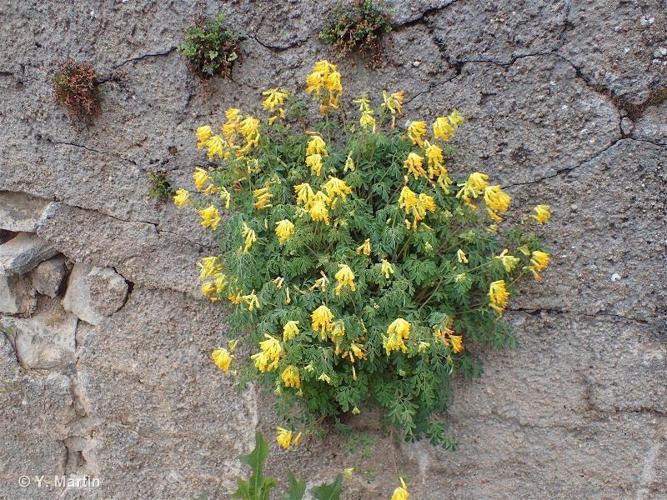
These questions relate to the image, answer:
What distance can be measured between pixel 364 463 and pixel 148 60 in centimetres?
181

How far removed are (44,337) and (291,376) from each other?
1.52 meters

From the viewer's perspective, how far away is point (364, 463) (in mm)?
2434

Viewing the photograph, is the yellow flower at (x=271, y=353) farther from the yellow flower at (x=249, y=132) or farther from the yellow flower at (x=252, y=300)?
the yellow flower at (x=249, y=132)

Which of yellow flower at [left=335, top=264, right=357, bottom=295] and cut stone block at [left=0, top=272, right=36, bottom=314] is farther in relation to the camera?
cut stone block at [left=0, top=272, right=36, bottom=314]

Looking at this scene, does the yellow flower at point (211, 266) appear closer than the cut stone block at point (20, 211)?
Yes

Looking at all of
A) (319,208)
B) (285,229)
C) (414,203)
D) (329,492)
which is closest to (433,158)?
(414,203)

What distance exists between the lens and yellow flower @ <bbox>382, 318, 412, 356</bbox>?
1.77 metres

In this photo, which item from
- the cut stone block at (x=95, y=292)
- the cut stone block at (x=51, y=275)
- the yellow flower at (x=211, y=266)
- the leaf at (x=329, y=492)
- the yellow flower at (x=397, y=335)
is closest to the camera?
the yellow flower at (x=397, y=335)

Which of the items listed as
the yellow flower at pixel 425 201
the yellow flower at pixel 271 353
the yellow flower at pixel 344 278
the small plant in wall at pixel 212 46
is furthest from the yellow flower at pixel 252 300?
the small plant in wall at pixel 212 46

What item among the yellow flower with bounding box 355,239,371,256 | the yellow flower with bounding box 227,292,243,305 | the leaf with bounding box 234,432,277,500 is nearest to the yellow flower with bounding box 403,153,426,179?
the yellow flower with bounding box 355,239,371,256

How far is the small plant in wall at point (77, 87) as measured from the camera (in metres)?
2.32

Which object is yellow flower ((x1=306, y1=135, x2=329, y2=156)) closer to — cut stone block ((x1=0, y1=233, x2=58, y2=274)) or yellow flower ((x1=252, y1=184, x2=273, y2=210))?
yellow flower ((x1=252, y1=184, x2=273, y2=210))

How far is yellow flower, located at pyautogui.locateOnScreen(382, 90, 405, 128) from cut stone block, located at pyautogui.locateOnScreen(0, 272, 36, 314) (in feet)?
6.05

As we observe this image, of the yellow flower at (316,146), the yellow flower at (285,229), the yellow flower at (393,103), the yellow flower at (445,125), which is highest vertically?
the yellow flower at (393,103)
